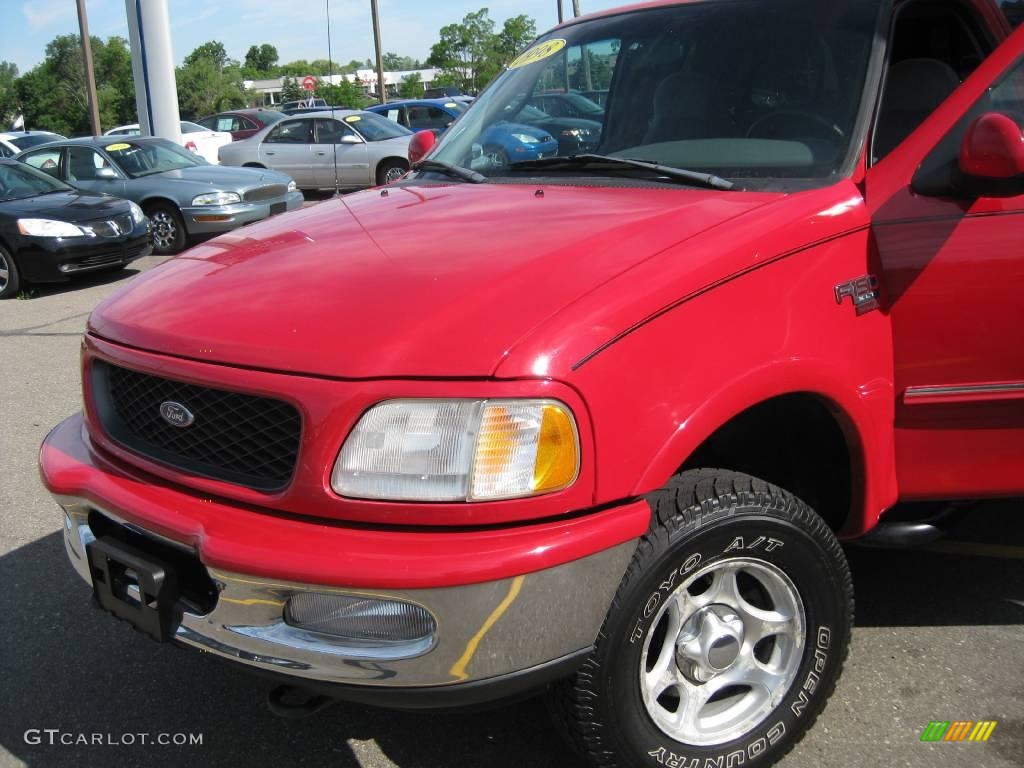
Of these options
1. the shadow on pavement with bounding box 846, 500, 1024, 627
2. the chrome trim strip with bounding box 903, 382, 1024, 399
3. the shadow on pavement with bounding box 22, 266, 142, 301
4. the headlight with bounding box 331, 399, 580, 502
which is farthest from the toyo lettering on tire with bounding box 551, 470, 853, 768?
the shadow on pavement with bounding box 22, 266, 142, 301

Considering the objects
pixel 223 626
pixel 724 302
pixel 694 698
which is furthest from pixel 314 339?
pixel 694 698

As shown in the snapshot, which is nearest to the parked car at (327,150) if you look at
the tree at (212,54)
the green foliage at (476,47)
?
the green foliage at (476,47)

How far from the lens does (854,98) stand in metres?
2.85

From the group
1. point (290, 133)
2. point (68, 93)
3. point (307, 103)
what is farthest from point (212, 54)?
point (307, 103)

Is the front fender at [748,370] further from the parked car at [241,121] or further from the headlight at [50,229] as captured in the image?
the parked car at [241,121]

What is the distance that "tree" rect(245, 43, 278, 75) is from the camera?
8738 cm

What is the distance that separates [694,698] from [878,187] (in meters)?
1.40

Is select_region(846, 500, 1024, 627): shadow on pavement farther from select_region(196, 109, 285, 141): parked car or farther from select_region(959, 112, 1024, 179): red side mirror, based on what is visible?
select_region(196, 109, 285, 141): parked car

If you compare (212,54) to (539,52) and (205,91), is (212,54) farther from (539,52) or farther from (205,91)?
(539,52)

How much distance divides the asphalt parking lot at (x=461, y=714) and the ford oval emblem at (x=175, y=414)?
598mm

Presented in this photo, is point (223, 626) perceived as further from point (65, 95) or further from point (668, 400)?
point (65, 95)

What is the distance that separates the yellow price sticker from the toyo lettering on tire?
2146mm

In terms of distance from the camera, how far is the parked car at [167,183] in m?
12.0

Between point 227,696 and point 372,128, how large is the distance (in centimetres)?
1492
